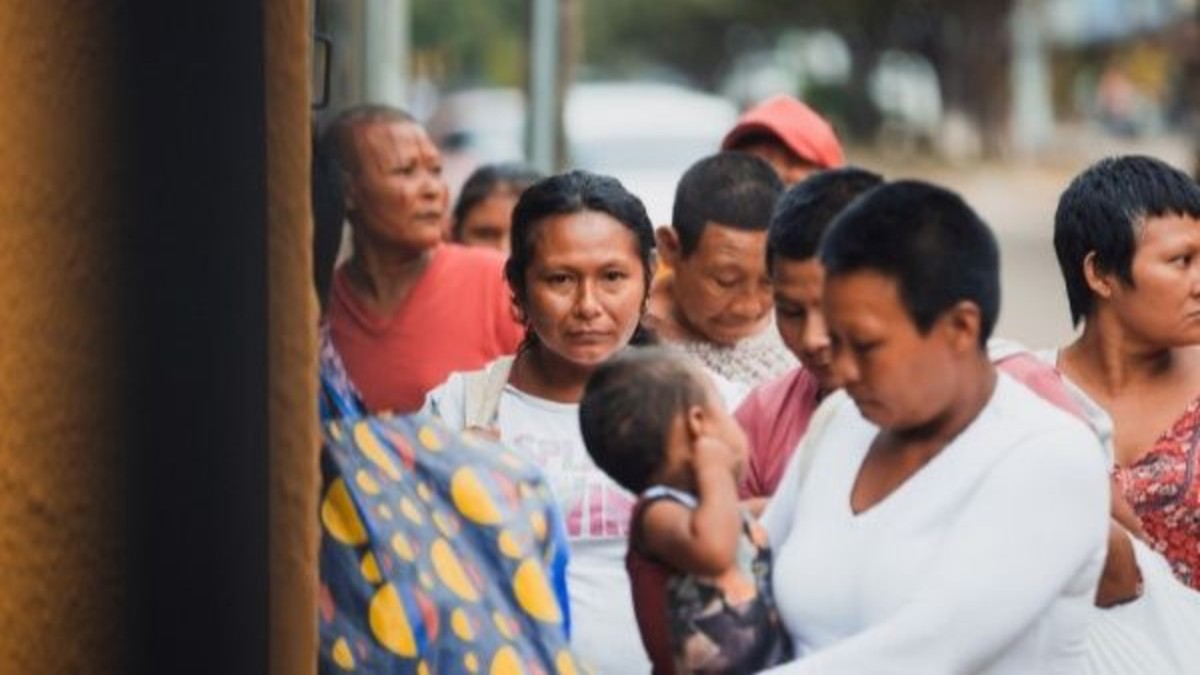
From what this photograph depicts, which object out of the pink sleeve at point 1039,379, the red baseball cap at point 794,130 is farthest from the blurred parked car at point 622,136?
the pink sleeve at point 1039,379

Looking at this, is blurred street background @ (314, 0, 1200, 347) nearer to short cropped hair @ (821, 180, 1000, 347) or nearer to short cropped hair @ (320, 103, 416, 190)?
short cropped hair @ (320, 103, 416, 190)

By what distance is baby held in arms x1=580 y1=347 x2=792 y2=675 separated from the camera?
385 cm

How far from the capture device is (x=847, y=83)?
56031mm

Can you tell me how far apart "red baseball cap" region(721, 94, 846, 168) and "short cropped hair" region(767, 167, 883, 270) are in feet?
7.98

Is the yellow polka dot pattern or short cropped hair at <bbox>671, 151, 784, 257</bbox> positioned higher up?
short cropped hair at <bbox>671, 151, 784, 257</bbox>

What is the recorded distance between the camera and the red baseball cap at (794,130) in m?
6.94

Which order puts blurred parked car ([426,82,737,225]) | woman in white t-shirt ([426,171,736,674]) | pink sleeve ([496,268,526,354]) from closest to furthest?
woman in white t-shirt ([426,171,736,674]), pink sleeve ([496,268,526,354]), blurred parked car ([426,82,737,225])

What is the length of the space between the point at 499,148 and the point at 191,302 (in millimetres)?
18985

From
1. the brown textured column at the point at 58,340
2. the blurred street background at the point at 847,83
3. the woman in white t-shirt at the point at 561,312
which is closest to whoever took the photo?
the brown textured column at the point at 58,340

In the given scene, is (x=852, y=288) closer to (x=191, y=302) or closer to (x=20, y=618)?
(x=191, y=302)

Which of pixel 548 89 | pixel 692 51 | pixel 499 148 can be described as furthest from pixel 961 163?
pixel 548 89

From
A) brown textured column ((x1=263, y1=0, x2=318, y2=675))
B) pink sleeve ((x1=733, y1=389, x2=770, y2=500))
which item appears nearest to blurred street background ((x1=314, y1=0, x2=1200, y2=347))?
pink sleeve ((x1=733, y1=389, x2=770, y2=500))

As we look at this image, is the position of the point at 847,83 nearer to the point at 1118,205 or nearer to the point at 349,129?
the point at 349,129

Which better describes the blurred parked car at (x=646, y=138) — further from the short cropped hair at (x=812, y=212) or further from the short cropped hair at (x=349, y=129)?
the short cropped hair at (x=812, y=212)
